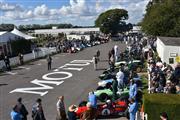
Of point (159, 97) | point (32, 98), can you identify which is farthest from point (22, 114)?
point (32, 98)

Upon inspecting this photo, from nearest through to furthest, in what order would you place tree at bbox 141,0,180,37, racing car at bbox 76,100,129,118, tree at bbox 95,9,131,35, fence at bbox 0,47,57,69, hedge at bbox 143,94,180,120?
hedge at bbox 143,94,180,120, racing car at bbox 76,100,129,118, fence at bbox 0,47,57,69, tree at bbox 141,0,180,37, tree at bbox 95,9,131,35

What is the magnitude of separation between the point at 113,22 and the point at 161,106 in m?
115

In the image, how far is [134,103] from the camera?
17.3 m

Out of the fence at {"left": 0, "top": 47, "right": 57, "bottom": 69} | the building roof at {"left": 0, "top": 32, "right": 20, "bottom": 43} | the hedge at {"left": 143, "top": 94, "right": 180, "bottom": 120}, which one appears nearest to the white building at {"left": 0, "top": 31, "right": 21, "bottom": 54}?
the building roof at {"left": 0, "top": 32, "right": 20, "bottom": 43}

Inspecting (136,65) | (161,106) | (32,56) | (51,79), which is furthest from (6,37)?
(161,106)

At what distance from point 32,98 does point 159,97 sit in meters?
10.7

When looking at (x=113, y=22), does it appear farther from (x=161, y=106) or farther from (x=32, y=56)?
(x=161, y=106)

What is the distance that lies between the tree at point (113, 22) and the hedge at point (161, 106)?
106948 mm

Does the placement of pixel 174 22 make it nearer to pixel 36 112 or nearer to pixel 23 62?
pixel 23 62

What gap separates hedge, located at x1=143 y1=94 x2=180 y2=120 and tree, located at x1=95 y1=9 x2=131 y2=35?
351ft

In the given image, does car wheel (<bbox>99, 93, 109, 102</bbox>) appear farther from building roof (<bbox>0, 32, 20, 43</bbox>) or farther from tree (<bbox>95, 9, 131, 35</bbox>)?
tree (<bbox>95, 9, 131, 35</bbox>)

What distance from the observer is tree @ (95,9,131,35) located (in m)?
127

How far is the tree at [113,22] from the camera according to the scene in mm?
126625

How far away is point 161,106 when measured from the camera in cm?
1719
